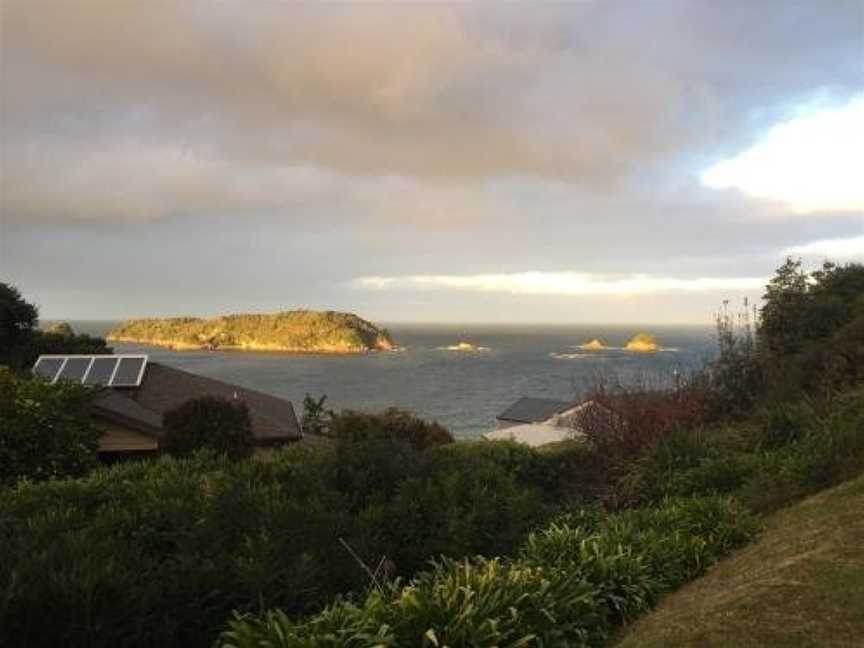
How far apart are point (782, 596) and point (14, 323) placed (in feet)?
158

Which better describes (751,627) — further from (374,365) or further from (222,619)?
(374,365)

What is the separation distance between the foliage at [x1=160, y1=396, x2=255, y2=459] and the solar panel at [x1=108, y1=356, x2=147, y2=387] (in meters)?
7.82

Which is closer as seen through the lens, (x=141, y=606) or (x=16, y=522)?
(x=141, y=606)

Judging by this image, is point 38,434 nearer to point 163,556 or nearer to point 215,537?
point 163,556

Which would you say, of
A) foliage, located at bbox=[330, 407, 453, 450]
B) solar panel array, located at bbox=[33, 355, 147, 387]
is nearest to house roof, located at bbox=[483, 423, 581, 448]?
foliage, located at bbox=[330, 407, 453, 450]

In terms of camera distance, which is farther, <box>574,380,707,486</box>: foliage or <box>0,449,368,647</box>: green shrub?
<box>574,380,707,486</box>: foliage

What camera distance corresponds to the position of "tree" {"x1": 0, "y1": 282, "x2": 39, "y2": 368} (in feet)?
145

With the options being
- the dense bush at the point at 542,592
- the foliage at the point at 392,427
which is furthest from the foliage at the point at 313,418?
the dense bush at the point at 542,592

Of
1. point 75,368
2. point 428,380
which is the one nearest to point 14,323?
point 75,368

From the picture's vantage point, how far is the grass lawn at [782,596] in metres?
5.39

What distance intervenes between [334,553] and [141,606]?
1.91 metres

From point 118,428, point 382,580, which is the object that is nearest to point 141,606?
point 382,580

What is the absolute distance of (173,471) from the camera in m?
9.05

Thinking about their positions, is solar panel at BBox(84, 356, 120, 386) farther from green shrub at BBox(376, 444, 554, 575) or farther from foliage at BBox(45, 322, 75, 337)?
foliage at BBox(45, 322, 75, 337)
